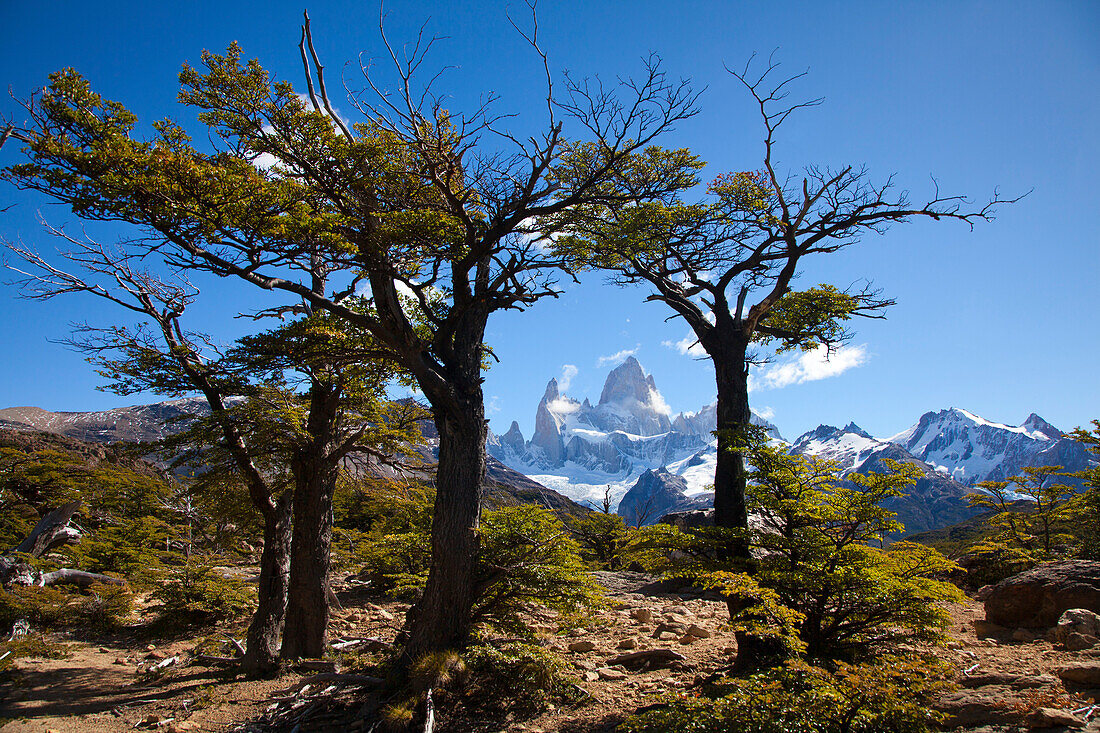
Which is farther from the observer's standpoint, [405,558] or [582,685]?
[405,558]

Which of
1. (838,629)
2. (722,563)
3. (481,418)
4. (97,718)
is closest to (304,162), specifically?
(481,418)

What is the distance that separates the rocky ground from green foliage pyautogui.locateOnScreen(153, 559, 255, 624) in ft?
2.77

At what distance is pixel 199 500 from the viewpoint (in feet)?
31.2

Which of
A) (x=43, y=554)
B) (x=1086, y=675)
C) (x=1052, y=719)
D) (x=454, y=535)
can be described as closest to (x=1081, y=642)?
(x=1086, y=675)

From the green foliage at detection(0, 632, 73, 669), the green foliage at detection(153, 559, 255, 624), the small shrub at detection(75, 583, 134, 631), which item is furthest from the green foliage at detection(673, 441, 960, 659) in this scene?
the small shrub at detection(75, 583, 134, 631)

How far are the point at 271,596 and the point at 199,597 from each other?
453 cm

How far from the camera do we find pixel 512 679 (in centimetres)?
586

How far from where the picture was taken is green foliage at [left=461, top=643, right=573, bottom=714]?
5746 mm

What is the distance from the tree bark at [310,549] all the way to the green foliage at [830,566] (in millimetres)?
6178

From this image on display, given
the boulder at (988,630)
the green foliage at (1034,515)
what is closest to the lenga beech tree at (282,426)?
the boulder at (988,630)

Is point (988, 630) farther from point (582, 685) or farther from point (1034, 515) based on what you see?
point (1034, 515)

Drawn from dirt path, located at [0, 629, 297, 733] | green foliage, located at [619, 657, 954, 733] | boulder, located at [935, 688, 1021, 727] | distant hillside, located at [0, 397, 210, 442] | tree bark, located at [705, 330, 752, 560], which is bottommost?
dirt path, located at [0, 629, 297, 733]

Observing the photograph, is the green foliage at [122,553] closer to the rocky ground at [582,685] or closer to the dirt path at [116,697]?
the rocky ground at [582,685]

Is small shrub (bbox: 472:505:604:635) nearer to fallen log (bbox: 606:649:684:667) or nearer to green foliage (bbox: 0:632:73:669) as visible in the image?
fallen log (bbox: 606:649:684:667)
